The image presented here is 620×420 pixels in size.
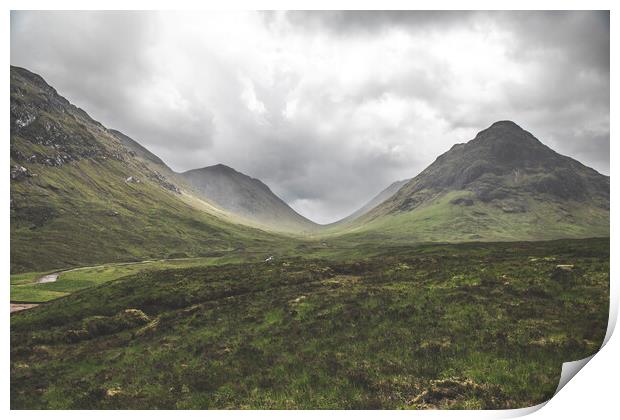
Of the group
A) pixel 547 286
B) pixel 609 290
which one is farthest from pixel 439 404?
pixel 609 290

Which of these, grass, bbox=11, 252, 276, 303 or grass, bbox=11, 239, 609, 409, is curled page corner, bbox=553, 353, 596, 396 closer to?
grass, bbox=11, 239, 609, 409

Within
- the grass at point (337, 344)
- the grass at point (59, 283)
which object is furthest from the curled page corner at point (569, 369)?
the grass at point (59, 283)

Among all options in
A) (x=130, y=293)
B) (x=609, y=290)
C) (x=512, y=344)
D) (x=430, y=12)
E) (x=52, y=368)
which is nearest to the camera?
(x=512, y=344)

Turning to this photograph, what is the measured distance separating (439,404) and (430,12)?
30.7m

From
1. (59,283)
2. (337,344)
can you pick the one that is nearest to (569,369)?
(337,344)

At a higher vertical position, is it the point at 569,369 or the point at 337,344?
the point at 569,369

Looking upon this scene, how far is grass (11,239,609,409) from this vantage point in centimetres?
1848

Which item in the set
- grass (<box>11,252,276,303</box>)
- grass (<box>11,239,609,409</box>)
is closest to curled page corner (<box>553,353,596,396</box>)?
grass (<box>11,239,609,409</box>)

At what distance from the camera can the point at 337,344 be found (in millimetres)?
23266

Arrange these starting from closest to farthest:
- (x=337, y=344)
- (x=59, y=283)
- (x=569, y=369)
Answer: (x=569, y=369) → (x=337, y=344) → (x=59, y=283)

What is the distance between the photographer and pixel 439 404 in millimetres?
17047

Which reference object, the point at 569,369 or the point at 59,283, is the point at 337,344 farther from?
the point at 59,283
